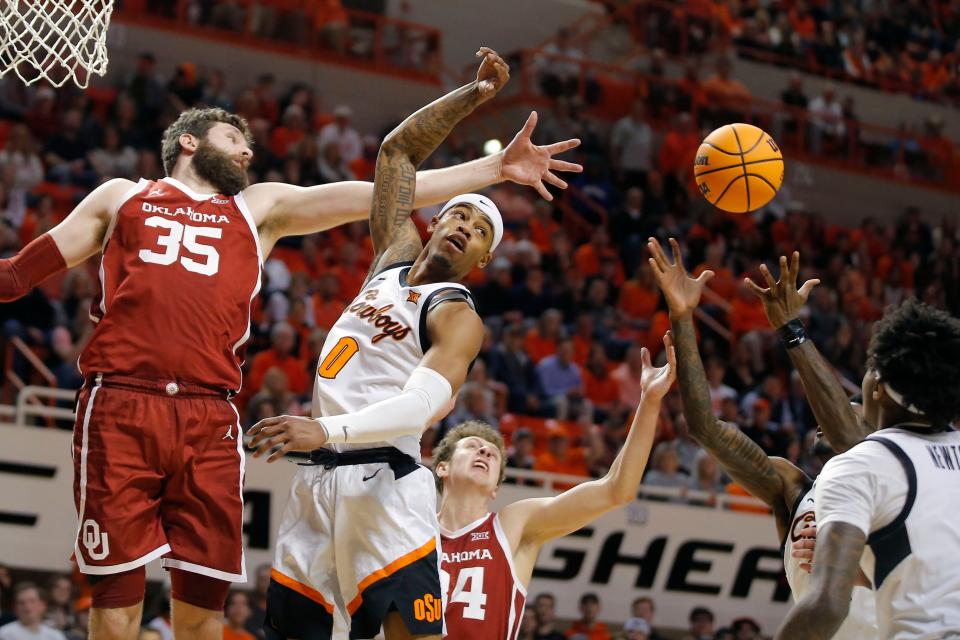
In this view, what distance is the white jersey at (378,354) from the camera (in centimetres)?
476

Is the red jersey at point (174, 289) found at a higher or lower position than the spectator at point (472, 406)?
higher

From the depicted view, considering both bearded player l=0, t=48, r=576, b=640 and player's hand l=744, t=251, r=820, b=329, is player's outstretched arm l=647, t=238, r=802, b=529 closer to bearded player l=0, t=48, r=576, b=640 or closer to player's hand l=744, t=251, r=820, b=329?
player's hand l=744, t=251, r=820, b=329

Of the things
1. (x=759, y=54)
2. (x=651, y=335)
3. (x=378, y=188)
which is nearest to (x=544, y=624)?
(x=651, y=335)

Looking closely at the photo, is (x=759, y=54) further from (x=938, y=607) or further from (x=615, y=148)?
(x=938, y=607)

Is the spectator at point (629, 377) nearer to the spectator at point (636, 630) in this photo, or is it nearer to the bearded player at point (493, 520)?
the spectator at point (636, 630)

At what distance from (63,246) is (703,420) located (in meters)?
2.39

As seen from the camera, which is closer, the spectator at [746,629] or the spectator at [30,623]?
the spectator at [30,623]

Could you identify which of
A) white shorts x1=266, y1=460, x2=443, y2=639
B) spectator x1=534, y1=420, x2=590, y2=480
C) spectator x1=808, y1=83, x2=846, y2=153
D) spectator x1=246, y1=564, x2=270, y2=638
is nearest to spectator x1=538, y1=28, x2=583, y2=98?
spectator x1=808, y1=83, x2=846, y2=153

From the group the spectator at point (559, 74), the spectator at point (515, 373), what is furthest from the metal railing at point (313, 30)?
the spectator at point (515, 373)

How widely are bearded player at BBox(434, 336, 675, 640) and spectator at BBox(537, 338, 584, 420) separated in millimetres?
6453

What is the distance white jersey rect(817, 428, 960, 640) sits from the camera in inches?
134

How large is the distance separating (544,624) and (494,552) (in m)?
4.92

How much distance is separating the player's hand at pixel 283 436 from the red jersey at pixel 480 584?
169cm

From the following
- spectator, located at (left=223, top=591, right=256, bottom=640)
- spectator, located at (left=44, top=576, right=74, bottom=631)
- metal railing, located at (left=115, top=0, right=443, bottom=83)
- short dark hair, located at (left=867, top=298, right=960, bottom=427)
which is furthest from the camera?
metal railing, located at (left=115, top=0, right=443, bottom=83)
